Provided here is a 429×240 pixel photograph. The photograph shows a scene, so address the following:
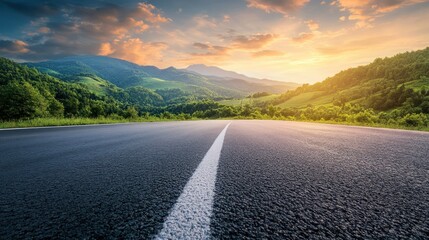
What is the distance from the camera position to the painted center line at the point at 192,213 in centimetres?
109

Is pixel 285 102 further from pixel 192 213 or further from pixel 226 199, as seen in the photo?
pixel 192 213

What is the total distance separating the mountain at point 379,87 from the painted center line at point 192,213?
250 feet

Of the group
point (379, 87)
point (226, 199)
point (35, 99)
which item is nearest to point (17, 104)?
point (35, 99)

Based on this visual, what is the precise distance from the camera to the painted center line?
1.09 meters

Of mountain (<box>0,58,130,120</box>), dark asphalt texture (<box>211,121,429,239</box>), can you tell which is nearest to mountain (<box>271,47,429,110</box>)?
dark asphalt texture (<box>211,121,429,239</box>)

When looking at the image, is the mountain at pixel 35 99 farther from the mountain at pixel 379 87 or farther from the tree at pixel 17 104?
the mountain at pixel 379 87

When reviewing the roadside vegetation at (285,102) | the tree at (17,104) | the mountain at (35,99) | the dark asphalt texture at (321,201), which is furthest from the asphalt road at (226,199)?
the tree at (17,104)

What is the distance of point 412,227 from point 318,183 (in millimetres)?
873

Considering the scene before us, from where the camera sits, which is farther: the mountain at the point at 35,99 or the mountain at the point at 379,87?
the mountain at the point at 379,87

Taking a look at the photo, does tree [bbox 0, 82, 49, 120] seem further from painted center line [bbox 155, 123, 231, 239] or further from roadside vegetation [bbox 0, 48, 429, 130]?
painted center line [bbox 155, 123, 231, 239]

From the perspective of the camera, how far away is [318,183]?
6.84ft

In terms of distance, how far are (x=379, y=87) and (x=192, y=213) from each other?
12467 cm

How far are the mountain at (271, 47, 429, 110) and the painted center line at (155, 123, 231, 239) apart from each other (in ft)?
250

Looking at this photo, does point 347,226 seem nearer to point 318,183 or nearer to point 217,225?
point 217,225
